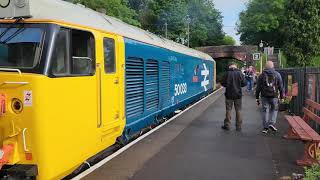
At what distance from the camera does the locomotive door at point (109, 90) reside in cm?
850

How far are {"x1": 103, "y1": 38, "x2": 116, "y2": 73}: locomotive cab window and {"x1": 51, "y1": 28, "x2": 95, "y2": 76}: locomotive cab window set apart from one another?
699 millimetres

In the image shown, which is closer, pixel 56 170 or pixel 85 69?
pixel 56 170

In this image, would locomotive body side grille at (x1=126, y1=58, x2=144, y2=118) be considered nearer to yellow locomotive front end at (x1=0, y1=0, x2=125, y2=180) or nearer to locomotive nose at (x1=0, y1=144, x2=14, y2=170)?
yellow locomotive front end at (x1=0, y1=0, x2=125, y2=180)

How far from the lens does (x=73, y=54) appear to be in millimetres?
7453

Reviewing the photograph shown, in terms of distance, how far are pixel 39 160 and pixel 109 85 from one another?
8.80ft

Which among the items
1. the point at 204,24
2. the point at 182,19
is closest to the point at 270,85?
the point at 182,19

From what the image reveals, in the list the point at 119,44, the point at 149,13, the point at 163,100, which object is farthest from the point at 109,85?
the point at 149,13

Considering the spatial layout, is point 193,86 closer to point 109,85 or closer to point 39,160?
point 109,85

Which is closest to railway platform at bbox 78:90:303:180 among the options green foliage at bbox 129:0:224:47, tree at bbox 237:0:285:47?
green foliage at bbox 129:0:224:47

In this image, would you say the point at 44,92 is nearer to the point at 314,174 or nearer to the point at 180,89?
the point at 314,174

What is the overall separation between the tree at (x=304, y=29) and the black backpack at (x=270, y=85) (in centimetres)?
2820

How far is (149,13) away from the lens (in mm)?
78500

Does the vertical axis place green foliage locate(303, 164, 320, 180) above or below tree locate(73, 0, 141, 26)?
below

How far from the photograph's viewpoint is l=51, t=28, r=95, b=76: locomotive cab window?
6895 mm
